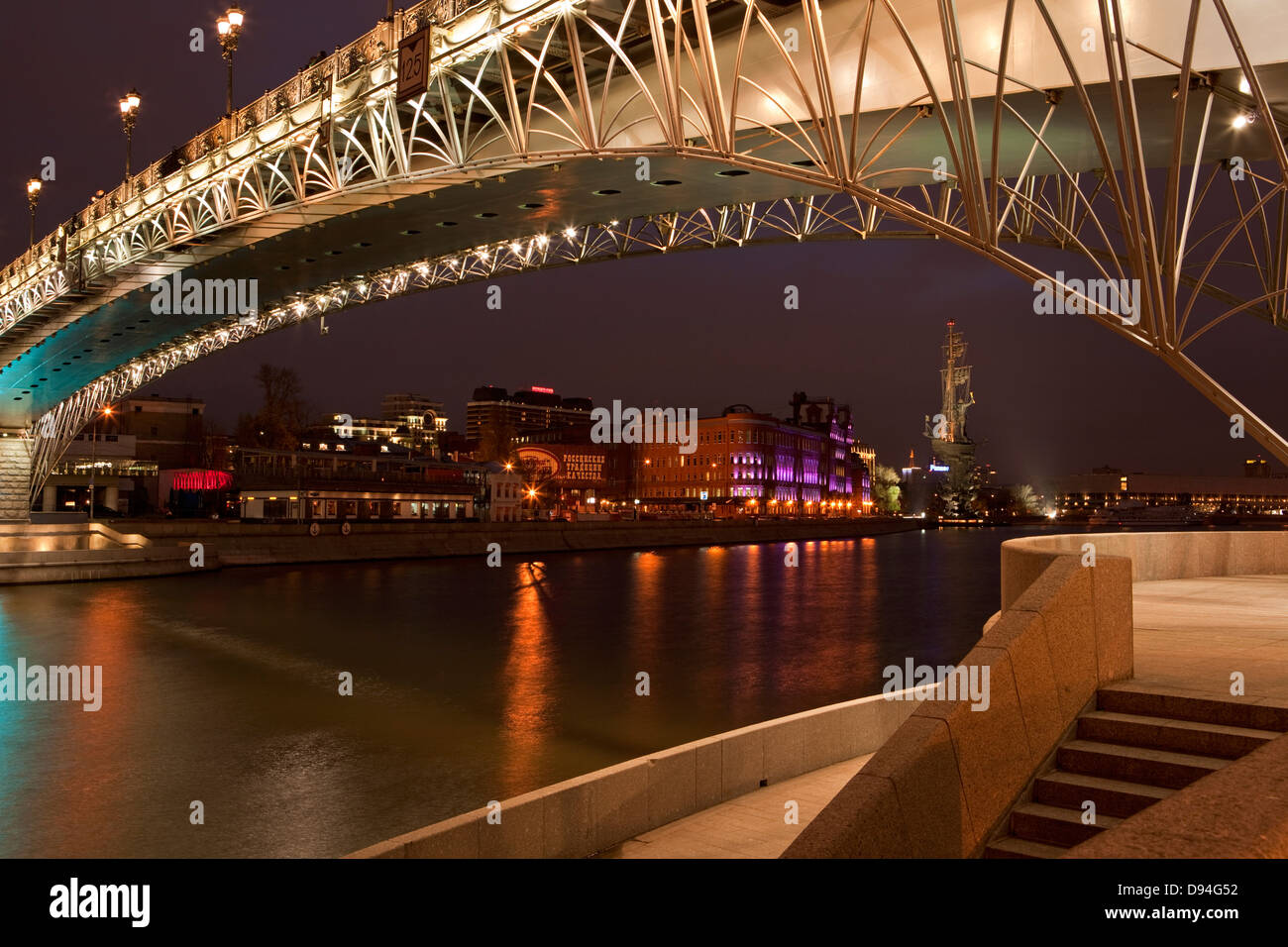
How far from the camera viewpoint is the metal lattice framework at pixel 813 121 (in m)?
10.8

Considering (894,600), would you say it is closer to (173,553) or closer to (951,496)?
(173,553)

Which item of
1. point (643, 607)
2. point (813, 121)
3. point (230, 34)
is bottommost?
point (643, 607)

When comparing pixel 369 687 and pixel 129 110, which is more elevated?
pixel 129 110

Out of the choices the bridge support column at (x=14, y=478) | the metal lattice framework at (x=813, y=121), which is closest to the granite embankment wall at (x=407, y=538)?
the bridge support column at (x=14, y=478)

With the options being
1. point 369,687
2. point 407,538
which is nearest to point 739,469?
point 407,538

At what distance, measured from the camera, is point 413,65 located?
17.9 metres

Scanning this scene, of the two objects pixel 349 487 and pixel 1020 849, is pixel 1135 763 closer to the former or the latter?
pixel 1020 849

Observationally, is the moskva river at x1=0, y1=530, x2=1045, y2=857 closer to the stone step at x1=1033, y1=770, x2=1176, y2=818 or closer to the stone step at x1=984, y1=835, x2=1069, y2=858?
the stone step at x1=984, y1=835, x2=1069, y2=858

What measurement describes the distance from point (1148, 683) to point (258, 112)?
74.2 feet

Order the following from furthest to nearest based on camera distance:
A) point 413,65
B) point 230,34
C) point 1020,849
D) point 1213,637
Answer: point 230,34 < point 413,65 < point 1213,637 < point 1020,849

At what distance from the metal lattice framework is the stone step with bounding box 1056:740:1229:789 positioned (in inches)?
232

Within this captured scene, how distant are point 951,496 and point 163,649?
5754 inches
